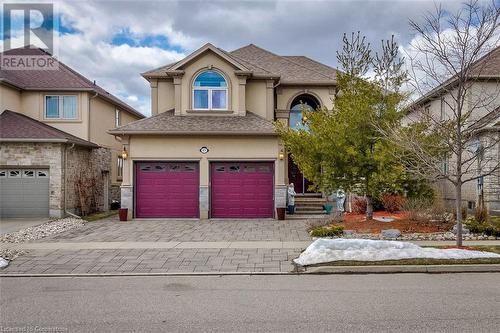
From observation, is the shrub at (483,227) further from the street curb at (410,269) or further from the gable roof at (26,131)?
the gable roof at (26,131)

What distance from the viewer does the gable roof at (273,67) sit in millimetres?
18812

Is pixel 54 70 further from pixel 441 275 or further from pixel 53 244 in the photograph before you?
pixel 441 275

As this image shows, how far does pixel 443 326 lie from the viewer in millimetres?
5340

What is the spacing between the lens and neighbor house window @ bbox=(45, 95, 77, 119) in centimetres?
2062

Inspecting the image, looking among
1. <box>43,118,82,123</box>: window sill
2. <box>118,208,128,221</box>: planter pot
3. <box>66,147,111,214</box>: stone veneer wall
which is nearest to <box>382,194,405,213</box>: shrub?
<box>118,208,128,221</box>: planter pot

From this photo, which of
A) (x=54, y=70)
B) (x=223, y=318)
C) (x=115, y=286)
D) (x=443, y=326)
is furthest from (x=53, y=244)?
(x=54, y=70)

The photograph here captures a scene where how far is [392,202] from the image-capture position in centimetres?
1697

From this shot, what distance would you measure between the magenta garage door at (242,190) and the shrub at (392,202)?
4696 mm

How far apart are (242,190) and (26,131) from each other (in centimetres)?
987

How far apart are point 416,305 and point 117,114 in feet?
72.8

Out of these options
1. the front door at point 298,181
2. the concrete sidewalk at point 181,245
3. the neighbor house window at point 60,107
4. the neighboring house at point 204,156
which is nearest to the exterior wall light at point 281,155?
the neighboring house at point 204,156

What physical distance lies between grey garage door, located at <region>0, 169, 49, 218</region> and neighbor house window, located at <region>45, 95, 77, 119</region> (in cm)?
367

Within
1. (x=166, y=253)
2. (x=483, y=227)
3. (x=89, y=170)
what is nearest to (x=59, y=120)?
(x=89, y=170)

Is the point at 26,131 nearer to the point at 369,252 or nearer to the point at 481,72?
the point at 369,252
